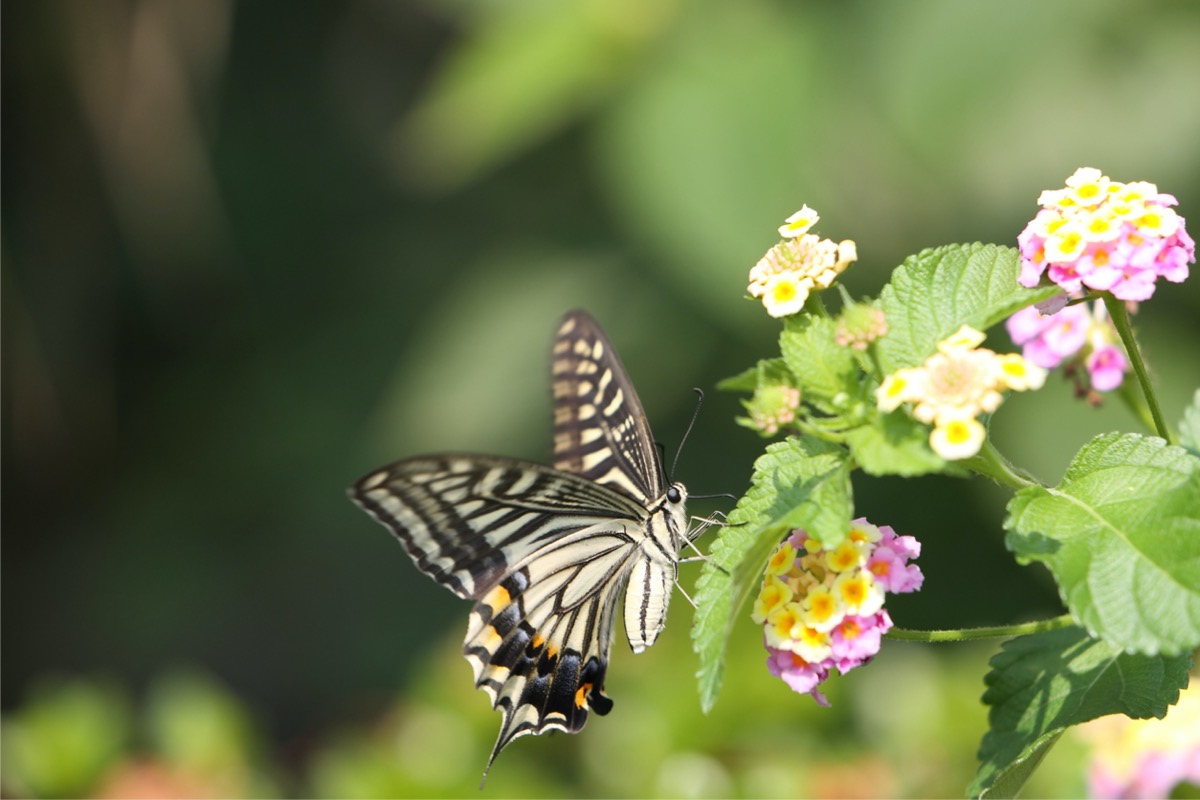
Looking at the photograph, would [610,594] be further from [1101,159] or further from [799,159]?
[1101,159]

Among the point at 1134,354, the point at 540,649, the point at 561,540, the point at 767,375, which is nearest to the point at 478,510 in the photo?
the point at 561,540

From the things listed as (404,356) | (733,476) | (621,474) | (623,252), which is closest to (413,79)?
(404,356)

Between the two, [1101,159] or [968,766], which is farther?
[1101,159]

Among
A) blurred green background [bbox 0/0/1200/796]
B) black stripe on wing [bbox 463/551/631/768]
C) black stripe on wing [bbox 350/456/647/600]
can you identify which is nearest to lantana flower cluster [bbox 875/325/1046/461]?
black stripe on wing [bbox 350/456/647/600]

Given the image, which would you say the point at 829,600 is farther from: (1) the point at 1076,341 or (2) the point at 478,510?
(2) the point at 478,510

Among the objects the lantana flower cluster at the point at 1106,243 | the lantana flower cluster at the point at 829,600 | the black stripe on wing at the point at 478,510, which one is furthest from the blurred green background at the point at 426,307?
the lantana flower cluster at the point at 1106,243
